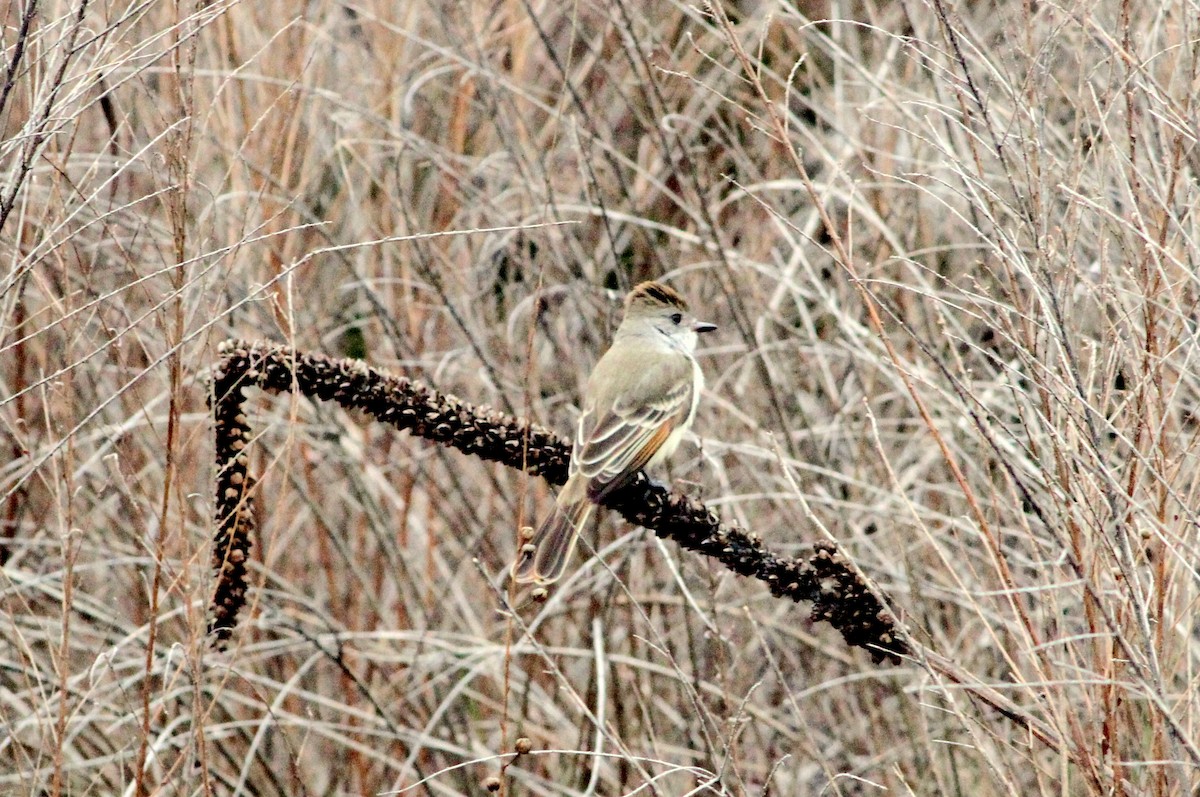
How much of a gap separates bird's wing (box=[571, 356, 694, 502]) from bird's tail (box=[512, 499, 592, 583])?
0.09 meters

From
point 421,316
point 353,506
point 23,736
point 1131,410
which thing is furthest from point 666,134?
point 23,736

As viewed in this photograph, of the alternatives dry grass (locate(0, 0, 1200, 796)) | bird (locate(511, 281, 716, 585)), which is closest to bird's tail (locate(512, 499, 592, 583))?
bird (locate(511, 281, 716, 585))

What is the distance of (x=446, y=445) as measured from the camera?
3035mm

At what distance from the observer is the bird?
3775 millimetres

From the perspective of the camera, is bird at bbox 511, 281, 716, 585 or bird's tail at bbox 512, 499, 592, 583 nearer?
bird's tail at bbox 512, 499, 592, 583

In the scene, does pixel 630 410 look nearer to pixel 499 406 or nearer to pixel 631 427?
pixel 631 427

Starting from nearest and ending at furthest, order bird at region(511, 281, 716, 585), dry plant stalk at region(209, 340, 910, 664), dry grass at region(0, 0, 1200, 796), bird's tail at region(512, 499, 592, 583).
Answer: dry plant stalk at region(209, 340, 910, 664) → bird's tail at region(512, 499, 592, 583) → bird at region(511, 281, 716, 585) → dry grass at region(0, 0, 1200, 796)

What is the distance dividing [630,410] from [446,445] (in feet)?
4.55

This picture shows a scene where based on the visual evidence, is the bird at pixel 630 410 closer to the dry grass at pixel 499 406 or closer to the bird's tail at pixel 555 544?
the bird's tail at pixel 555 544

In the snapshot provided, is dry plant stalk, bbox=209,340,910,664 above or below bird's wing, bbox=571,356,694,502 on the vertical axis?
above

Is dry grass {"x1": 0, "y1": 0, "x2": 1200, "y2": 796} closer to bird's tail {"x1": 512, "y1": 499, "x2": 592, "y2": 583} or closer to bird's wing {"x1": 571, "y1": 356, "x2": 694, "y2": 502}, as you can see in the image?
bird's wing {"x1": 571, "y1": 356, "x2": 694, "y2": 502}

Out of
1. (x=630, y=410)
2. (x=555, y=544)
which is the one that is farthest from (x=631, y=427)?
(x=555, y=544)

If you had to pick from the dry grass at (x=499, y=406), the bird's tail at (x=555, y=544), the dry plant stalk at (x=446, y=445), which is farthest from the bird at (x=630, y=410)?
the dry plant stalk at (x=446, y=445)

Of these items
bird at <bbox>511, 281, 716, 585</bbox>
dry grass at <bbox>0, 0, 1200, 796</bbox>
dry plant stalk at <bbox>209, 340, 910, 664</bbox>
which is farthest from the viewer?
dry grass at <bbox>0, 0, 1200, 796</bbox>
